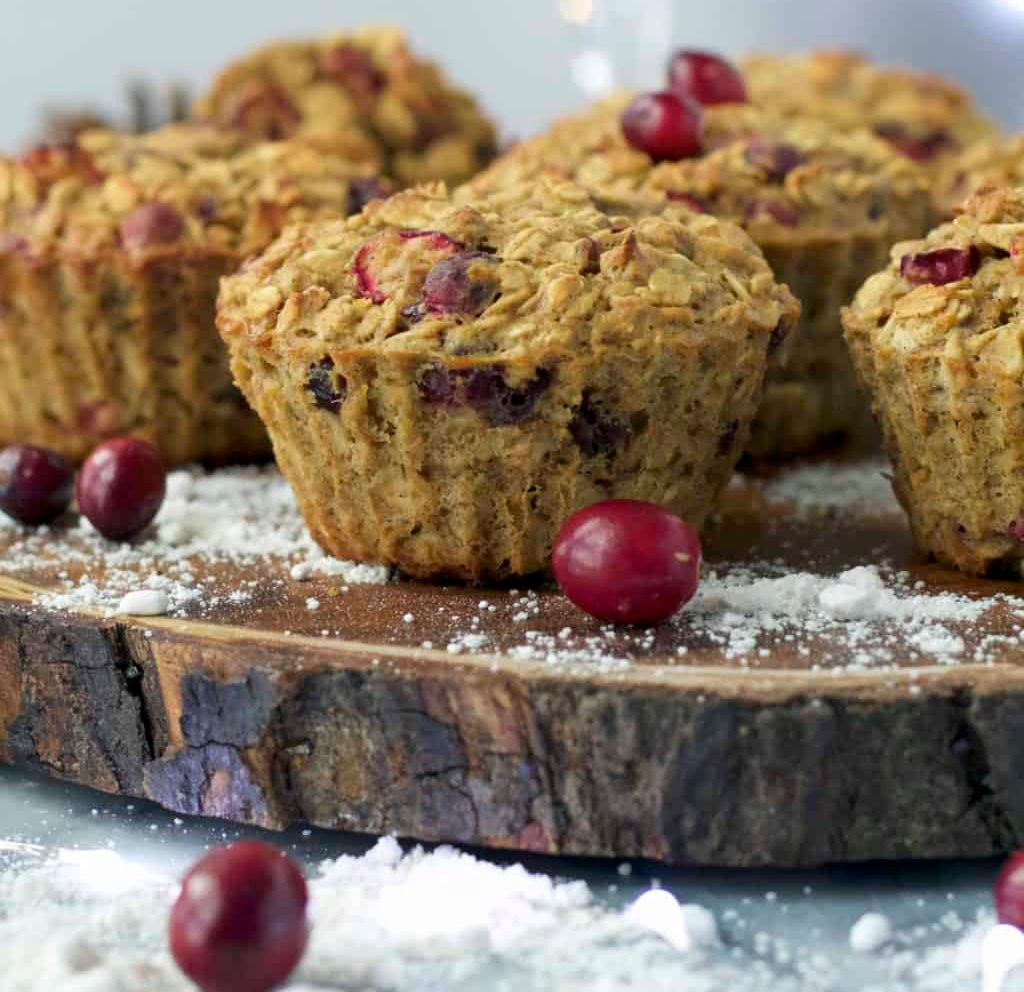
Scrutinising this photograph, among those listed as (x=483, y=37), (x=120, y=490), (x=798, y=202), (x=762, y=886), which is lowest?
(x=762, y=886)

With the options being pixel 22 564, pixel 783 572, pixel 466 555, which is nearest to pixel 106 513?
pixel 22 564

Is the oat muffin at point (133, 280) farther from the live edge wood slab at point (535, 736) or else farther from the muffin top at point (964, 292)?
the muffin top at point (964, 292)

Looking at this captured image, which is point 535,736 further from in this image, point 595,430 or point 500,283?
point 500,283

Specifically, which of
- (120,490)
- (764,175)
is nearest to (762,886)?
(120,490)

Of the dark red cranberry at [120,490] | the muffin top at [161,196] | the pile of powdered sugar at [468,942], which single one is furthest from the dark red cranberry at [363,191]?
the pile of powdered sugar at [468,942]

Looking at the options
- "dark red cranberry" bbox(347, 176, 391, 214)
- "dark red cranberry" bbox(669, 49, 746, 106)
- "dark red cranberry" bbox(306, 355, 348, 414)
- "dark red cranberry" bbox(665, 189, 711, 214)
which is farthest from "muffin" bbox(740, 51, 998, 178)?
"dark red cranberry" bbox(306, 355, 348, 414)

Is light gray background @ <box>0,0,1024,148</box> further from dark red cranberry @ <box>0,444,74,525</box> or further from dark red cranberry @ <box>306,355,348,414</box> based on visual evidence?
dark red cranberry @ <box>306,355,348,414</box>
